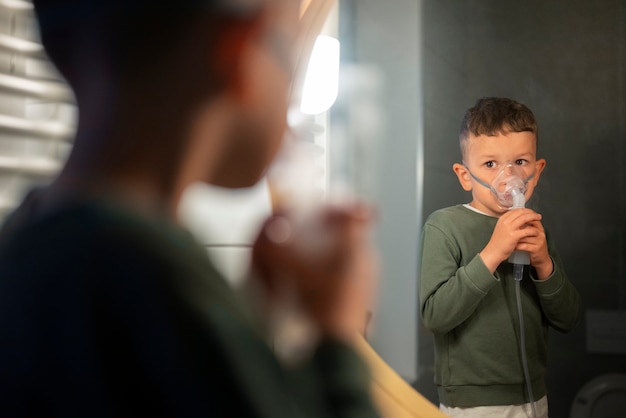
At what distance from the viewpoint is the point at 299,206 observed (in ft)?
1.30

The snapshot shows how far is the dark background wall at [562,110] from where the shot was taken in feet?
1.94

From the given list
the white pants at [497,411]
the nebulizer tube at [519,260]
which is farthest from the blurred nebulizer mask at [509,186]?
Result: the white pants at [497,411]

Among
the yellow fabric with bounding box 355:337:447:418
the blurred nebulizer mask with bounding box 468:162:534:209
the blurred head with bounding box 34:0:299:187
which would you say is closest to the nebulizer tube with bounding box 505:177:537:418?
→ the blurred nebulizer mask with bounding box 468:162:534:209

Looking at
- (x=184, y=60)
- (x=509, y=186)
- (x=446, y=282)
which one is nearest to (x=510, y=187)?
(x=509, y=186)

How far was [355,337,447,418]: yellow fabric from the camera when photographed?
41 centimetres

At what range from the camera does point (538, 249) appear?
0.60 metres

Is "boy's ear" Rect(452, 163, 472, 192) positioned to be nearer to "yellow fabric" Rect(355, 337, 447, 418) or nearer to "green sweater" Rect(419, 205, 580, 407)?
"green sweater" Rect(419, 205, 580, 407)

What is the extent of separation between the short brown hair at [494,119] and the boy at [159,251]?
0.25 meters

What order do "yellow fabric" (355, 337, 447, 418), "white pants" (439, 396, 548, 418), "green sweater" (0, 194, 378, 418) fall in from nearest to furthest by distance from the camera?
"green sweater" (0, 194, 378, 418), "yellow fabric" (355, 337, 447, 418), "white pants" (439, 396, 548, 418)

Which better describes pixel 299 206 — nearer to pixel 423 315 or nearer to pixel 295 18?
pixel 295 18

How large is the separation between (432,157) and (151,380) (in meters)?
0.36

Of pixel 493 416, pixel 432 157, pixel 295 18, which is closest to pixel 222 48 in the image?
pixel 295 18

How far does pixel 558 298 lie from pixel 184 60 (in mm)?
452

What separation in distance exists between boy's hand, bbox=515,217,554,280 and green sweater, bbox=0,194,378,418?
0.35 metres
